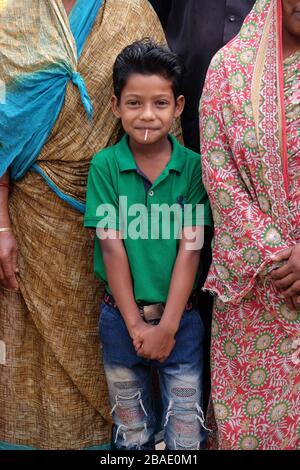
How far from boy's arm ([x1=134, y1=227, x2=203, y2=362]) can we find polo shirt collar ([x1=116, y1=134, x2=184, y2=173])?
0.75 feet

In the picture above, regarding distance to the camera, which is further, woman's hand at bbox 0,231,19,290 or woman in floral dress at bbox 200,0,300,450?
woman's hand at bbox 0,231,19,290

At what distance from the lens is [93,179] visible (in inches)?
116

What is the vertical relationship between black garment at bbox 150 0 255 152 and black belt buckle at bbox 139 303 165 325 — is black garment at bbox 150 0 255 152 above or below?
above

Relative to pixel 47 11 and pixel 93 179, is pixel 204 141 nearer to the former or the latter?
pixel 93 179

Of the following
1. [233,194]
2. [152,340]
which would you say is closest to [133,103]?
[233,194]

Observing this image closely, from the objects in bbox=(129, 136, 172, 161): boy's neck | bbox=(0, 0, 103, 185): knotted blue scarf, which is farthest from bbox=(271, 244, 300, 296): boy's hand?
bbox=(0, 0, 103, 185): knotted blue scarf

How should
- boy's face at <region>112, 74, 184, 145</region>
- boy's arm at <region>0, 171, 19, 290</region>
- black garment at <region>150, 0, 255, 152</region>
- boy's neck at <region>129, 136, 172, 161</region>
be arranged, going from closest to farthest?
boy's face at <region>112, 74, 184, 145</region> < boy's neck at <region>129, 136, 172, 161</region> < boy's arm at <region>0, 171, 19, 290</region> < black garment at <region>150, 0, 255, 152</region>

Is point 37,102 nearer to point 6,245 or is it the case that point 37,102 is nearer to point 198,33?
point 6,245

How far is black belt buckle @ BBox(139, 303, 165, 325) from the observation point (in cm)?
294

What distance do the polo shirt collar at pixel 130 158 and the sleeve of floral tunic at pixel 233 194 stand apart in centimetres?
12

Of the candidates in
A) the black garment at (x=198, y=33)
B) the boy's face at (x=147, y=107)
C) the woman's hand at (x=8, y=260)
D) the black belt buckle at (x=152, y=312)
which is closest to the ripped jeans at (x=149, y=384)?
the black belt buckle at (x=152, y=312)

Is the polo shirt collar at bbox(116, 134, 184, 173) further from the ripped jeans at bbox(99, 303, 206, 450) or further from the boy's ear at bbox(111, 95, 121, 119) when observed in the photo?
the ripped jeans at bbox(99, 303, 206, 450)

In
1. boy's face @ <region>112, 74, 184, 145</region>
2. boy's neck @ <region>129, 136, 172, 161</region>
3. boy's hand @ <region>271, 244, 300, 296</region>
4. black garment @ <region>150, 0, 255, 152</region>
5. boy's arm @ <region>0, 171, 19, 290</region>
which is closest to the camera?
boy's hand @ <region>271, 244, 300, 296</region>

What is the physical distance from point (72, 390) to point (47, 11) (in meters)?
1.45
